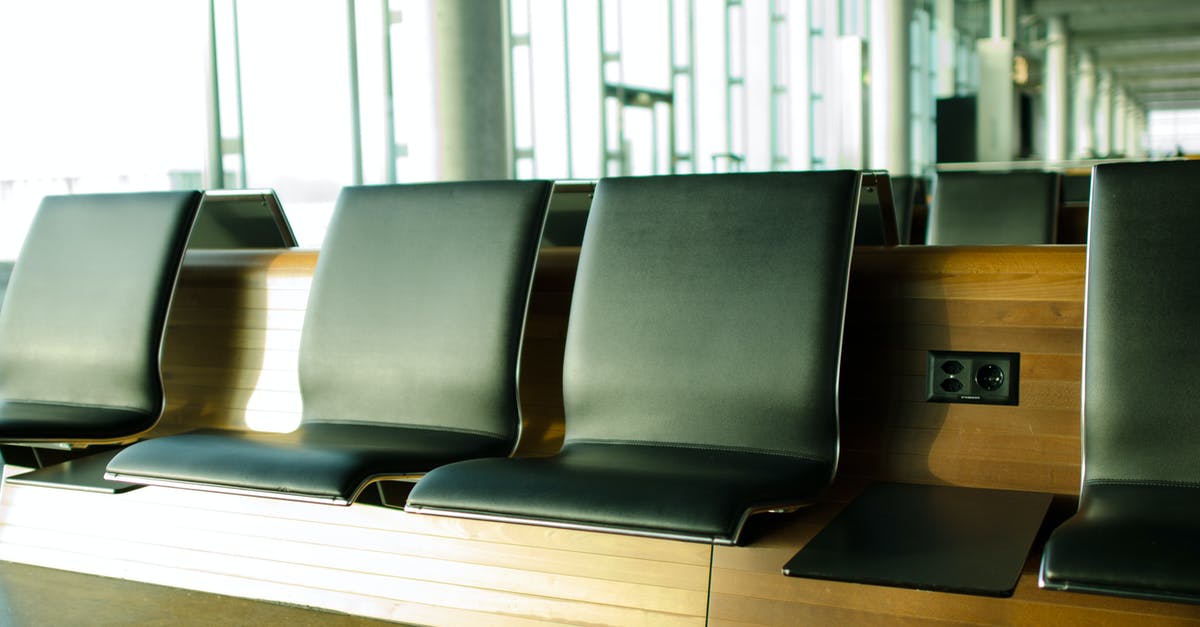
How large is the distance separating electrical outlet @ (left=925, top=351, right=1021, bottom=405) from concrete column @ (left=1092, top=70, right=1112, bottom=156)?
3008cm

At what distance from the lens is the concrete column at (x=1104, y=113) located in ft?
98.5

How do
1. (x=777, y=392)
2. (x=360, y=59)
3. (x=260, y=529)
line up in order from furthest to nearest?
(x=360, y=59) < (x=260, y=529) < (x=777, y=392)

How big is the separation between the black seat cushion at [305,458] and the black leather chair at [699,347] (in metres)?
0.12

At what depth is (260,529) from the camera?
7.91 feet

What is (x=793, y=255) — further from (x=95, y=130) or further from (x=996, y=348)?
(x=95, y=130)

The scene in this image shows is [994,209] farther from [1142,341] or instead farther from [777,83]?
[777,83]

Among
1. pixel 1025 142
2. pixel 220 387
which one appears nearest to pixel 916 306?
pixel 220 387

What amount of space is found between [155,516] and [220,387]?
1.08 ft

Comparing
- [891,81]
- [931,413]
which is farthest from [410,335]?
[891,81]

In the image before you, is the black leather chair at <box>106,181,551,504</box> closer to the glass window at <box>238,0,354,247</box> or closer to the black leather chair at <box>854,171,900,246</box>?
the black leather chair at <box>854,171,900,246</box>

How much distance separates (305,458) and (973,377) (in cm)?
111

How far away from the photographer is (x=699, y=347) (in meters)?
1.89

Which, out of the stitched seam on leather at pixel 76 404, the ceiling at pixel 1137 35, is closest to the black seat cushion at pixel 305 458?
the stitched seam on leather at pixel 76 404

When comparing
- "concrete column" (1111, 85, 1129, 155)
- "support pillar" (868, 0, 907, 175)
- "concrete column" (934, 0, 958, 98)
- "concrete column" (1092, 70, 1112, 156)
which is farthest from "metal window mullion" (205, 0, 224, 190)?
"concrete column" (1111, 85, 1129, 155)
